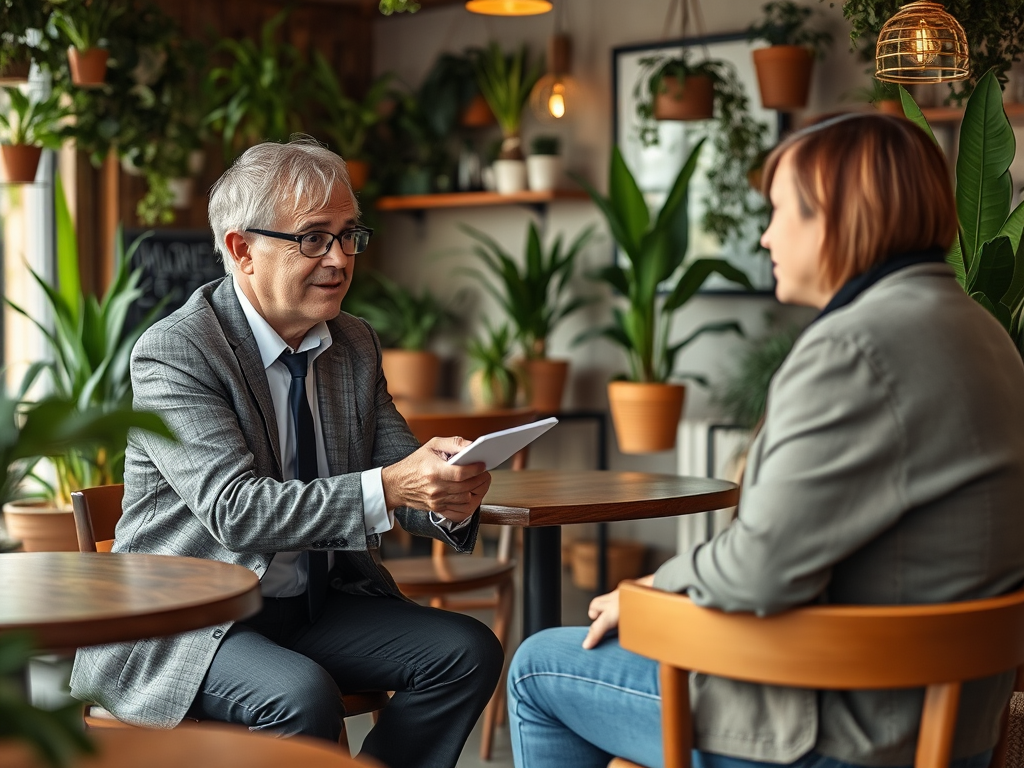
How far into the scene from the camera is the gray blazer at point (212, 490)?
1.98m

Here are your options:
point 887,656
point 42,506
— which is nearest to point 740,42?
point 42,506

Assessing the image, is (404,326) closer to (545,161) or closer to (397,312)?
(397,312)

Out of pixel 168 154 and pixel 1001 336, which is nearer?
pixel 1001 336

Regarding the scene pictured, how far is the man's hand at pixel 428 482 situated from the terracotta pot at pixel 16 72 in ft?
8.58

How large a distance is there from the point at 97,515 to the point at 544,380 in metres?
3.13

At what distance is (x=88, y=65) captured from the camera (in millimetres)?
4242

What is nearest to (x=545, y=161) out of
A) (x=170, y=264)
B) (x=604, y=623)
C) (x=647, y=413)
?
(x=647, y=413)

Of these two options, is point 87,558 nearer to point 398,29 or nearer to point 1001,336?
point 1001,336

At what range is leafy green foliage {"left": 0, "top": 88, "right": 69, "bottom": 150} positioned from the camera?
172 inches

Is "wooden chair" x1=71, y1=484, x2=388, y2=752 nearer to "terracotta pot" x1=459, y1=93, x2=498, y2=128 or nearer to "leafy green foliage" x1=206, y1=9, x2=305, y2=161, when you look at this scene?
"leafy green foliage" x1=206, y1=9, x2=305, y2=161

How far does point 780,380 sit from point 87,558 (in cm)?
99

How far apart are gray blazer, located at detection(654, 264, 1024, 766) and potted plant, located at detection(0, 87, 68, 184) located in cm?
355

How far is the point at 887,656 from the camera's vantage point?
136 centimetres

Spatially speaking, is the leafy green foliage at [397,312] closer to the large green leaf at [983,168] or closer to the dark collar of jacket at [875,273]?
the large green leaf at [983,168]
